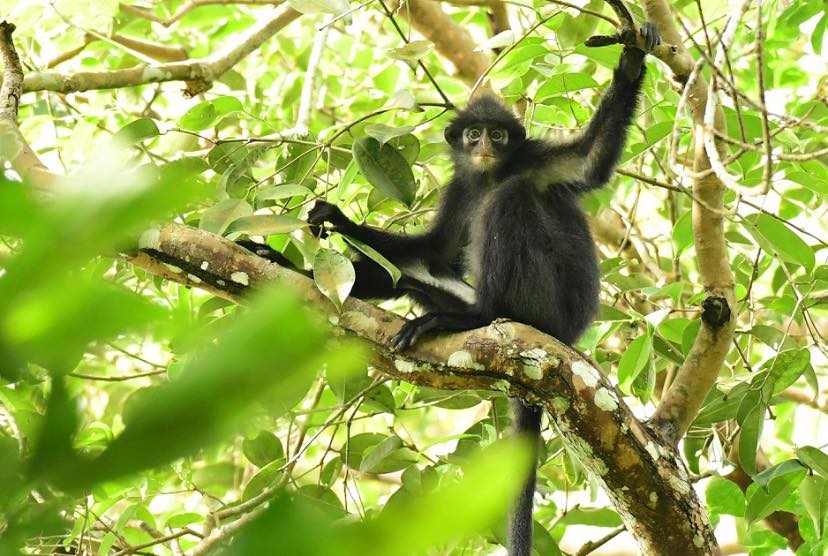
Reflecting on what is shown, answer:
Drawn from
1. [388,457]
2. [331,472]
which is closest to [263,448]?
[331,472]

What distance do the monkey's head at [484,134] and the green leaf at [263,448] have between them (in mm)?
1703

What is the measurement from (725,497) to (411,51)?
7.16 feet

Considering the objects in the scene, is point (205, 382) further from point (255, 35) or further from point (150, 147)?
point (255, 35)

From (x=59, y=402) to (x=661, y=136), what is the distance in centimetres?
359

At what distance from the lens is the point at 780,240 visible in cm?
363

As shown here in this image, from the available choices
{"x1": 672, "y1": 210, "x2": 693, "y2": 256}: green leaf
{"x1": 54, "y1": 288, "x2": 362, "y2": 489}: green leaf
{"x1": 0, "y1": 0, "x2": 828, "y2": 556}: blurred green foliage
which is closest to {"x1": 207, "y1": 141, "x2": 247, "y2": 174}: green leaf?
{"x1": 0, "y1": 0, "x2": 828, "y2": 556}: blurred green foliage

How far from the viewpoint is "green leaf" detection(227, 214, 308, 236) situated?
9.64 feet

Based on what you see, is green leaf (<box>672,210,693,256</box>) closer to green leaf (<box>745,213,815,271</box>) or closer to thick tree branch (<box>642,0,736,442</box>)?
green leaf (<box>745,213,815,271</box>)

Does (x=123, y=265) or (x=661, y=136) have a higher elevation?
(x=661, y=136)

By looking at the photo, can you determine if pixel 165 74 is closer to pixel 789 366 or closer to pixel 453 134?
pixel 453 134

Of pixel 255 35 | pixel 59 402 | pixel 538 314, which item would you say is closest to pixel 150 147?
pixel 255 35

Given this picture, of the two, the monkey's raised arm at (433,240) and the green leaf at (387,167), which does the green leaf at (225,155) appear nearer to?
the green leaf at (387,167)

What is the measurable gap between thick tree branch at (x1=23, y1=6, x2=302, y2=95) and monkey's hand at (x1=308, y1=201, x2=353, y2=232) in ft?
3.58

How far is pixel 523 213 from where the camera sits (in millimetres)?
3914
